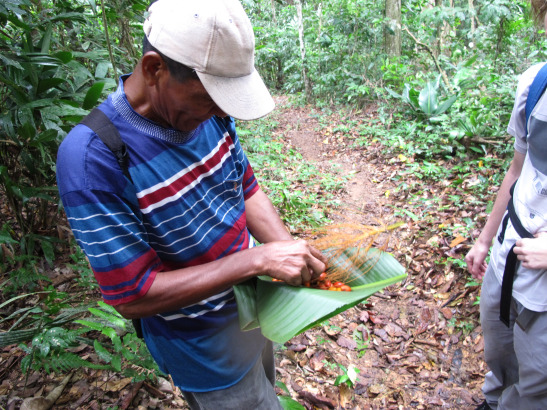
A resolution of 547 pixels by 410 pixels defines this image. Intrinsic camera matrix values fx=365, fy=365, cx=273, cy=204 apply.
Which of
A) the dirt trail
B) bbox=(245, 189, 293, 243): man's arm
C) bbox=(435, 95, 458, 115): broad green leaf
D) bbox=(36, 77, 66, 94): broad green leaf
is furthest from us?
bbox=(435, 95, 458, 115): broad green leaf

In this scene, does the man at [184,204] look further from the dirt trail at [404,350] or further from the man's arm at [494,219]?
the dirt trail at [404,350]

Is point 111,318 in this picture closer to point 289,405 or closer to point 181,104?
point 289,405

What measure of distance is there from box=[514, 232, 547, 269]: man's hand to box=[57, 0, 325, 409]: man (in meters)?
0.93

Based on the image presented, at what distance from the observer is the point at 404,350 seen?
3.12 metres

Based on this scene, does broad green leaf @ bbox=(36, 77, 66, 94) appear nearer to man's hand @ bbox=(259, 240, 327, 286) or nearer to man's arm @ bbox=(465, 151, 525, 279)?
man's hand @ bbox=(259, 240, 327, 286)

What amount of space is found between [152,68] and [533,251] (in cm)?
165

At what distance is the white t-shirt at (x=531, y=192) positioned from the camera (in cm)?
156

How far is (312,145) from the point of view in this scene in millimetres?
7629

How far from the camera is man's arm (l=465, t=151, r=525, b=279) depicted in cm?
195

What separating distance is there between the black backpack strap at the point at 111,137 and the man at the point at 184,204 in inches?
0.8

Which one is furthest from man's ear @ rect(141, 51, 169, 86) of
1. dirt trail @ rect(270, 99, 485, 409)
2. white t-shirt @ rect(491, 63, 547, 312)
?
dirt trail @ rect(270, 99, 485, 409)

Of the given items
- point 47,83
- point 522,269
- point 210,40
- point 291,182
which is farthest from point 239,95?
point 291,182

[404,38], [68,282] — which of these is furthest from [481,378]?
[404,38]

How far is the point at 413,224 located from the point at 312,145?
373cm
